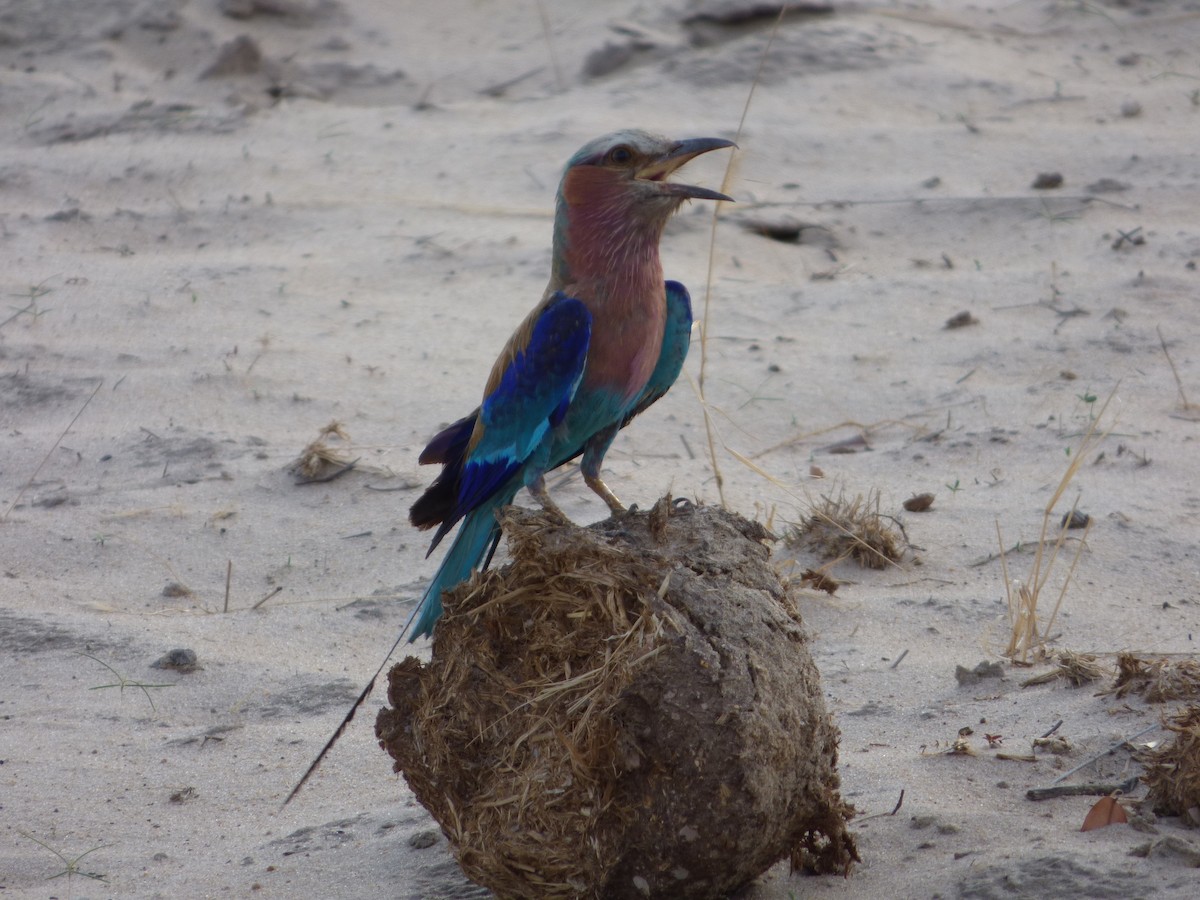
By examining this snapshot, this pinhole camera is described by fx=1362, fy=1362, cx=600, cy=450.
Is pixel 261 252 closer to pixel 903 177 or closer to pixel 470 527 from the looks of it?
pixel 903 177

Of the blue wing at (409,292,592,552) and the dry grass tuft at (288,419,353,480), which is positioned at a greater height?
the blue wing at (409,292,592,552)

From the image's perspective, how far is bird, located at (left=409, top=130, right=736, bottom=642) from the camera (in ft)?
10.8

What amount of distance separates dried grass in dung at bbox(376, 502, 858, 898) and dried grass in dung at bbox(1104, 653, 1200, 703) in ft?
3.06

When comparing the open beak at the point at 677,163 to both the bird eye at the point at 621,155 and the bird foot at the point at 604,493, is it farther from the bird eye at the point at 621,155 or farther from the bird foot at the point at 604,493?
the bird foot at the point at 604,493

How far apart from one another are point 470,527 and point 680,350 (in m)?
0.75

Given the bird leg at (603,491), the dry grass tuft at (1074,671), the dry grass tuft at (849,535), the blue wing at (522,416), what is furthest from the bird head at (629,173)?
the dry grass tuft at (1074,671)

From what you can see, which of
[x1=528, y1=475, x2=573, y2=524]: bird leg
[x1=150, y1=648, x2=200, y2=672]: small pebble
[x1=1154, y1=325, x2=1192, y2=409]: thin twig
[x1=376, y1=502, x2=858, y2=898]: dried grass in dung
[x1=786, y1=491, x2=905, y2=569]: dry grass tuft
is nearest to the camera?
[x1=376, y1=502, x2=858, y2=898]: dried grass in dung

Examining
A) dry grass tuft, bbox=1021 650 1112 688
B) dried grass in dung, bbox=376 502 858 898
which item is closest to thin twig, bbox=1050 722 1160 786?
dry grass tuft, bbox=1021 650 1112 688

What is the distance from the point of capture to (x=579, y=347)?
10.8 ft

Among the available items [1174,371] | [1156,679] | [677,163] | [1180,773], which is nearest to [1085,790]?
[1180,773]

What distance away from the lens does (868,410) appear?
5.61 m

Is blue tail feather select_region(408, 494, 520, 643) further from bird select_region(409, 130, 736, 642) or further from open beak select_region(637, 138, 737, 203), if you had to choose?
open beak select_region(637, 138, 737, 203)

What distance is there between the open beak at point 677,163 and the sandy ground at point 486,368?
0.94 metres

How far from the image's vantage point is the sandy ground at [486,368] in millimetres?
3260
